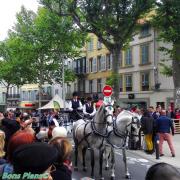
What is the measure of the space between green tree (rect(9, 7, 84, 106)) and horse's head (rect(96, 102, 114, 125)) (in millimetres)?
34094

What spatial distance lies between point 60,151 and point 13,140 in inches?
18.8

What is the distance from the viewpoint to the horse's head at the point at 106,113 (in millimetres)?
12117

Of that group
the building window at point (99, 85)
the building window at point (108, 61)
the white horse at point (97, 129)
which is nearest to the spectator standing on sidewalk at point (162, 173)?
the white horse at point (97, 129)

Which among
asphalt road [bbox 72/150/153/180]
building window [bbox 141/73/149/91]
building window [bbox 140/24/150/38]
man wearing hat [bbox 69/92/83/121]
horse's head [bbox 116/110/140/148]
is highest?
building window [bbox 140/24/150/38]

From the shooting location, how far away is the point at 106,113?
12.2 metres

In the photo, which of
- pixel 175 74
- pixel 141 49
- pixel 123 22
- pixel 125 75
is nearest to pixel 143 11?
pixel 123 22

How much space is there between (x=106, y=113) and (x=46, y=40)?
3742cm

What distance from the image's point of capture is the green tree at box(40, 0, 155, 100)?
3216 cm

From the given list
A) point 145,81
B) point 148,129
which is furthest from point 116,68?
point 148,129

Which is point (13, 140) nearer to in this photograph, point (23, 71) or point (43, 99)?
point (23, 71)

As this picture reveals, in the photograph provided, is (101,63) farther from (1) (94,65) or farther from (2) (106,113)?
(2) (106,113)

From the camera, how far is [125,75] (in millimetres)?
52156

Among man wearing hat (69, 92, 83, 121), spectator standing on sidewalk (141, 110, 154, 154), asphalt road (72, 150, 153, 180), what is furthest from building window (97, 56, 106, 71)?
man wearing hat (69, 92, 83, 121)

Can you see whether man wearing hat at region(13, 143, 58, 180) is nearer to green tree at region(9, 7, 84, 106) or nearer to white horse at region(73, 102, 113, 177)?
white horse at region(73, 102, 113, 177)
